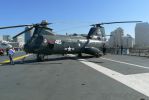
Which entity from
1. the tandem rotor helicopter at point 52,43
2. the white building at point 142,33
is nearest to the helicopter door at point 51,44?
the tandem rotor helicopter at point 52,43

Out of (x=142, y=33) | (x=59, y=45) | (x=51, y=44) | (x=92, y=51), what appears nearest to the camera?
(x=51, y=44)

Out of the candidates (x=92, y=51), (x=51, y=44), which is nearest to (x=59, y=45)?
(x=51, y=44)

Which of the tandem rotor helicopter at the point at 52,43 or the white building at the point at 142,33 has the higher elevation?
the white building at the point at 142,33

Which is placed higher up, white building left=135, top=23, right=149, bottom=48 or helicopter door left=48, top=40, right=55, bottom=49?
white building left=135, top=23, right=149, bottom=48

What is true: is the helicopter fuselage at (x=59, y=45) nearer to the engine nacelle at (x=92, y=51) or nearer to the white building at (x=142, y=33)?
the engine nacelle at (x=92, y=51)

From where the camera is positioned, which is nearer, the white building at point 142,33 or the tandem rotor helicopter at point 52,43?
the tandem rotor helicopter at point 52,43

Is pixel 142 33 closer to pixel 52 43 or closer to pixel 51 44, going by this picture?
pixel 52 43

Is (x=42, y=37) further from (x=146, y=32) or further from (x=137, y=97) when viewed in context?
(x=146, y=32)

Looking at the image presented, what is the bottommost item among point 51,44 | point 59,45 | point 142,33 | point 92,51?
point 92,51

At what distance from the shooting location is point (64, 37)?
2836 cm

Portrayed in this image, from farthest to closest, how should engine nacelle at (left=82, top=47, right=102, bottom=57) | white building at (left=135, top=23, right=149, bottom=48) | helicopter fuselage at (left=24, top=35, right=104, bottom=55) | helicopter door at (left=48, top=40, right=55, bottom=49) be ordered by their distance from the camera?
white building at (left=135, top=23, right=149, bottom=48) → engine nacelle at (left=82, top=47, right=102, bottom=57) → helicopter door at (left=48, top=40, right=55, bottom=49) → helicopter fuselage at (left=24, top=35, right=104, bottom=55)

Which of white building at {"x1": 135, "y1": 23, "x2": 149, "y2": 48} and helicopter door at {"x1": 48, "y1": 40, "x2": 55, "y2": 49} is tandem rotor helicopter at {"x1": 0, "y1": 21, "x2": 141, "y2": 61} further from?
white building at {"x1": 135, "y1": 23, "x2": 149, "y2": 48}

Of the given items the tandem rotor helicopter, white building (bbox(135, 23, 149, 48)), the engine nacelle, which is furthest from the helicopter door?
white building (bbox(135, 23, 149, 48))

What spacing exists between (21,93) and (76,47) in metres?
20.6
